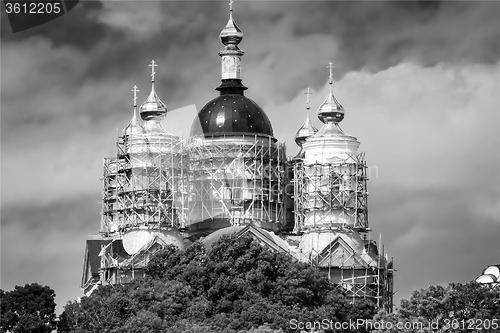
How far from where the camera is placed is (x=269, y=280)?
10175cm

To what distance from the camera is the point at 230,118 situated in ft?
382

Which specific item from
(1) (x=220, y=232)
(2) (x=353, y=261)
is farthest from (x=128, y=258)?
(2) (x=353, y=261)

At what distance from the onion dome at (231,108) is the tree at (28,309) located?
793 inches

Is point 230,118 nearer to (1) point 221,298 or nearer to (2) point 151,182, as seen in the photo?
(2) point 151,182

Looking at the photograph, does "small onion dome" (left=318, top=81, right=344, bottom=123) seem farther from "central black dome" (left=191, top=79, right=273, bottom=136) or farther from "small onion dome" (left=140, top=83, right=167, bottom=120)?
"small onion dome" (left=140, top=83, right=167, bottom=120)

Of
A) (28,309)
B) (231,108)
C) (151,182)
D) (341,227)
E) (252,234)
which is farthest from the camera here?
(231,108)

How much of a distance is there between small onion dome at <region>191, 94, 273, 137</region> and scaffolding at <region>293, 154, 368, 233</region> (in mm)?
4878

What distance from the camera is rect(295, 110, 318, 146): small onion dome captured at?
12562 cm

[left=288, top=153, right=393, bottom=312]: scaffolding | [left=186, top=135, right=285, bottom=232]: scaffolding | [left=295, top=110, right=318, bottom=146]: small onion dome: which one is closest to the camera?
[left=288, top=153, right=393, bottom=312]: scaffolding

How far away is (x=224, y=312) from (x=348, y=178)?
17.4 m

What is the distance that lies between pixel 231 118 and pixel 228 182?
3.76 metres

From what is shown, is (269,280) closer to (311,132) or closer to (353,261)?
(353,261)

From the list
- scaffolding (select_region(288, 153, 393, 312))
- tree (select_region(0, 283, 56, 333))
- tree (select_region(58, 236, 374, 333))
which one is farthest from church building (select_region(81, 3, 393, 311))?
tree (select_region(0, 283, 56, 333))

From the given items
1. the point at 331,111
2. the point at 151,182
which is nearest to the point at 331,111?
the point at 331,111
